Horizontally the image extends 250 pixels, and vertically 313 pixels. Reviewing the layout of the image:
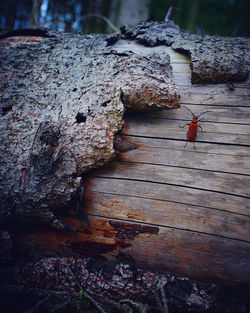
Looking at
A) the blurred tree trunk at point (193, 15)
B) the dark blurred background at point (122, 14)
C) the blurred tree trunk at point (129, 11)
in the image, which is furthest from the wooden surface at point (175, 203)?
the blurred tree trunk at point (193, 15)

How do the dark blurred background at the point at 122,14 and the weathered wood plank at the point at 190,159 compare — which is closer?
the weathered wood plank at the point at 190,159

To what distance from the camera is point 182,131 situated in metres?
1.70

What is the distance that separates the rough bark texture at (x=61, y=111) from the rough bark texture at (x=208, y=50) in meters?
0.29

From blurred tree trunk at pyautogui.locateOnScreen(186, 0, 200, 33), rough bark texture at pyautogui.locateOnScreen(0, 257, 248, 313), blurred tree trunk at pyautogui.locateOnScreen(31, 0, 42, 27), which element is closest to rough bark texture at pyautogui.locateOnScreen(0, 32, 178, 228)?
rough bark texture at pyautogui.locateOnScreen(0, 257, 248, 313)

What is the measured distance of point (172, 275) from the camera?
4.83 feet

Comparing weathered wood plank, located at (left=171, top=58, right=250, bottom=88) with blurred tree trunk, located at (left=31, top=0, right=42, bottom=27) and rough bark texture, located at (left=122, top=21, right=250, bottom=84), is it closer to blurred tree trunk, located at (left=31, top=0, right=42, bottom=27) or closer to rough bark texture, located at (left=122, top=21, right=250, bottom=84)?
rough bark texture, located at (left=122, top=21, right=250, bottom=84)

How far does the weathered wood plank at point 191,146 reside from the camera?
1580mm

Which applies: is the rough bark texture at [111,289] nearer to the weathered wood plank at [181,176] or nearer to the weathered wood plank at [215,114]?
the weathered wood plank at [181,176]

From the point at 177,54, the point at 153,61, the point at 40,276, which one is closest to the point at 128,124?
the point at 153,61

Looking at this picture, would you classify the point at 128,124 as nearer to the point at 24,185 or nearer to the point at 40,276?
the point at 24,185

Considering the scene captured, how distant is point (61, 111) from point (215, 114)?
4.71 feet

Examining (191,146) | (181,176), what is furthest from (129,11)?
(181,176)

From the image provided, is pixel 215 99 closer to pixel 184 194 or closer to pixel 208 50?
pixel 208 50

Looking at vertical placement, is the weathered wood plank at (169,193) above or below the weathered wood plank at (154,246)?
above
